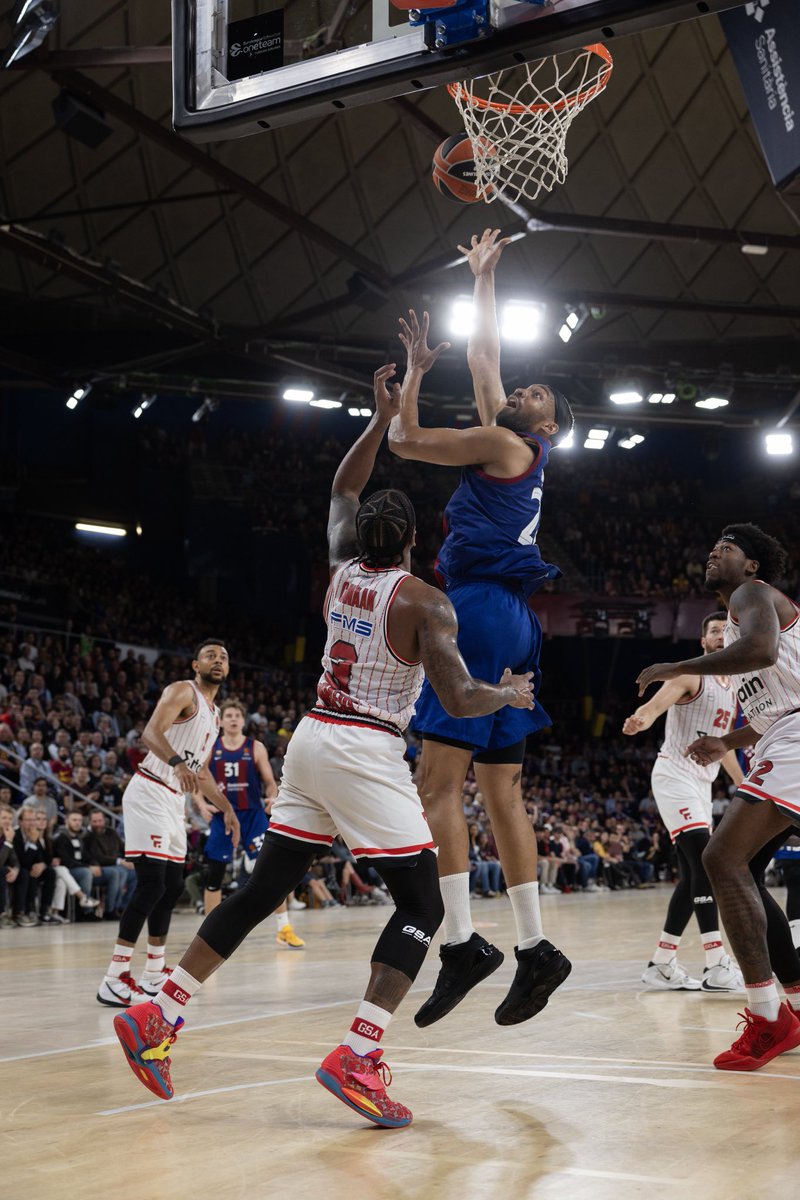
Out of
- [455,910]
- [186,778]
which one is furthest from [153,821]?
[455,910]

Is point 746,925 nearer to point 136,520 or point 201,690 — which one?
point 201,690

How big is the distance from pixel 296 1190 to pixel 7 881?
474 inches

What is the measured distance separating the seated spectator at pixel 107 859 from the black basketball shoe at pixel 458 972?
10.9m

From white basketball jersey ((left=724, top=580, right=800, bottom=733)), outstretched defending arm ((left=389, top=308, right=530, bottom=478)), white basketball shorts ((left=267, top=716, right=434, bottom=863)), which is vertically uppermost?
outstretched defending arm ((left=389, top=308, right=530, bottom=478))

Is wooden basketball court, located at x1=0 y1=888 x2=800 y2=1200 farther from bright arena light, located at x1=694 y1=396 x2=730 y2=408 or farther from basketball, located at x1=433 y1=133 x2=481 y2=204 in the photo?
bright arena light, located at x1=694 y1=396 x2=730 y2=408

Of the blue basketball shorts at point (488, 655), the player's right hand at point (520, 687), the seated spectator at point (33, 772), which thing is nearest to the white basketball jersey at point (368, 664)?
the player's right hand at point (520, 687)

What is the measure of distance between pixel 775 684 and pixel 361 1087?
2884 millimetres

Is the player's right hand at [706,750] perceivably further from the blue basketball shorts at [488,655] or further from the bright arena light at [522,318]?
the bright arena light at [522,318]

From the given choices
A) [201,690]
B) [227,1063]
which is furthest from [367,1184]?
[201,690]

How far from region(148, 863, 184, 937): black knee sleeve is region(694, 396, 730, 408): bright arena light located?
2169 centimetres

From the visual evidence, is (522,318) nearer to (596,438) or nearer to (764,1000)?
(596,438)

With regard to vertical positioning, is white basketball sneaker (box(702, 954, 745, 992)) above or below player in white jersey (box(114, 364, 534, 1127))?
below

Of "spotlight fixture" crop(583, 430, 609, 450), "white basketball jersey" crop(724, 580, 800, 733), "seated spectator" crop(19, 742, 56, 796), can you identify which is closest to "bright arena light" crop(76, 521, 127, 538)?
"spotlight fixture" crop(583, 430, 609, 450)

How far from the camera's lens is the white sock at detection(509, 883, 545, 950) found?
5195mm
